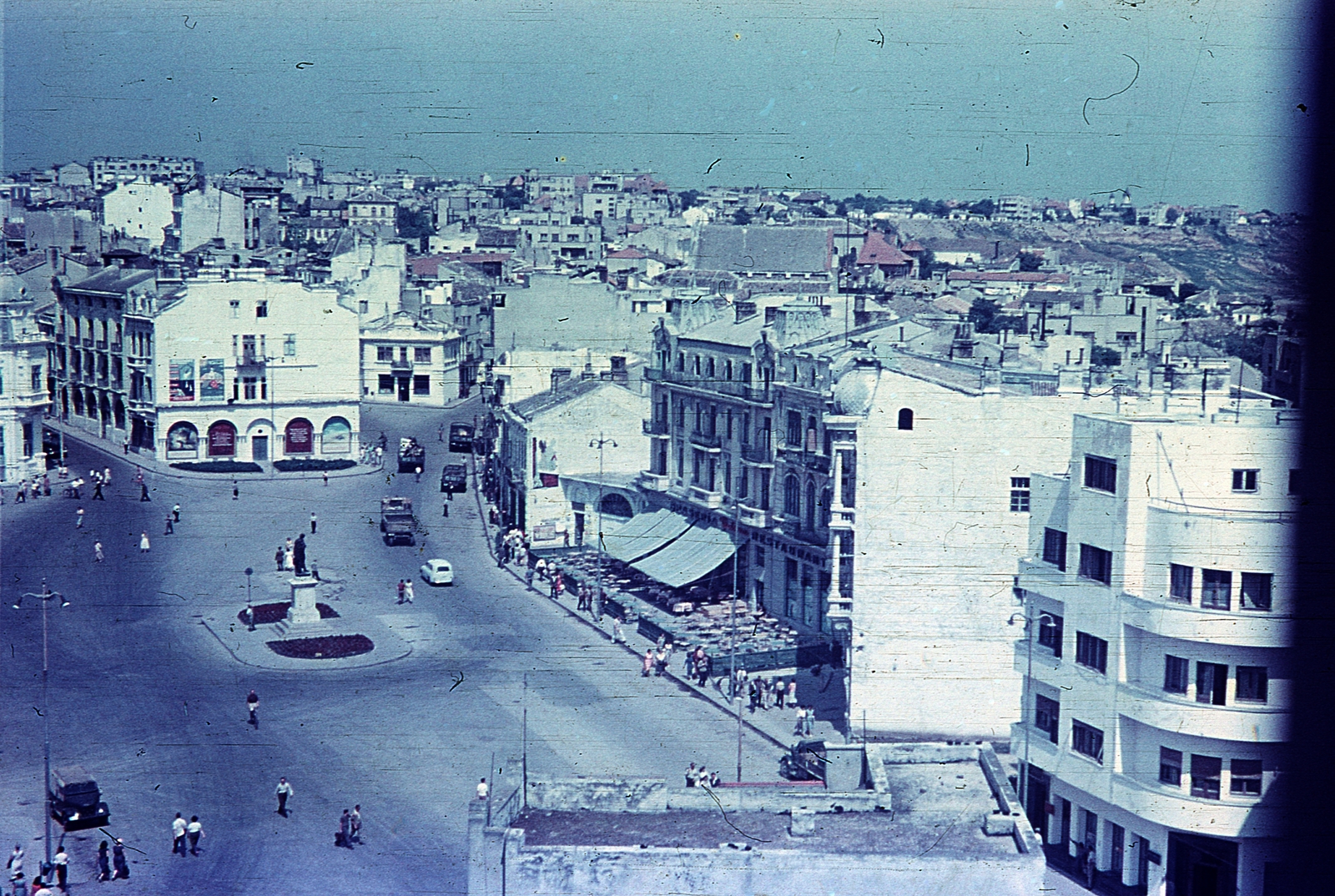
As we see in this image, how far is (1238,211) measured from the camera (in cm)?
543

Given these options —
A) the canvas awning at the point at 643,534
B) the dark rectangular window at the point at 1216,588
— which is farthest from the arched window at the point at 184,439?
the dark rectangular window at the point at 1216,588

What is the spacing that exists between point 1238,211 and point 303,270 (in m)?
7.11

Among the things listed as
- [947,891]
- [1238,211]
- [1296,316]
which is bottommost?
[947,891]

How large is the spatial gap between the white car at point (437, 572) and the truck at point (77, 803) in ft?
6.63

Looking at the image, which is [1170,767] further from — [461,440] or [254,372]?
[461,440]

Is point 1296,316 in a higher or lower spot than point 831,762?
higher

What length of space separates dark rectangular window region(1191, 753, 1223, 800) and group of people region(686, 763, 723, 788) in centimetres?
150

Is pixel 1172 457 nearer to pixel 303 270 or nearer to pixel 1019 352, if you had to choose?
pixel 1019 352

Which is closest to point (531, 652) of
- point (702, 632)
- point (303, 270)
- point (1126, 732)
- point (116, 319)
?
point (702, 632)

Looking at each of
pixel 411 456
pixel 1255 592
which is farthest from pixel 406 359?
pixel 1255 592

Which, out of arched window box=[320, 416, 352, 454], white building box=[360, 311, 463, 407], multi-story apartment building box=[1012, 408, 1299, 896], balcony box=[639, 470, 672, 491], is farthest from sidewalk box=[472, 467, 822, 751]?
white building box=[360, 311, 463, 407]

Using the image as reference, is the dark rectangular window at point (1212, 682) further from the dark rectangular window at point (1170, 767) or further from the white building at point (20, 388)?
the white building at point (20, 388)

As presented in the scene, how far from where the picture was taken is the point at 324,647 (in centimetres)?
614

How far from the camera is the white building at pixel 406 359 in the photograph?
9.14m
